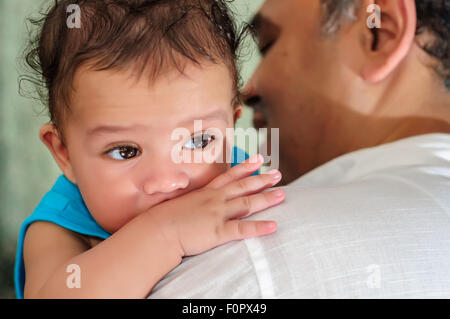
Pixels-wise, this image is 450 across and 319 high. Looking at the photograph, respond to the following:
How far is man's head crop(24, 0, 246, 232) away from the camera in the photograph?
33.0 inches

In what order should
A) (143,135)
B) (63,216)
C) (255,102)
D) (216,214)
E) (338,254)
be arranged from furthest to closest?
(255,102)
(63,216)
(143,135)
(216,214)
(338,254)

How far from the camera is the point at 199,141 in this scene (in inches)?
36.2

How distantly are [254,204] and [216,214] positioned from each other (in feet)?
0.20

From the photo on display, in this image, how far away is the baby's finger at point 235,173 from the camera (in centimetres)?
82

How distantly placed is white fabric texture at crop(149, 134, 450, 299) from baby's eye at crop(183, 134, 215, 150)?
8.9 inches

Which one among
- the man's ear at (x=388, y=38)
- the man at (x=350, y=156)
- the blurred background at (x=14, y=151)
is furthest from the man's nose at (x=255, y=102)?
the blurred background at (x=14, y=151)

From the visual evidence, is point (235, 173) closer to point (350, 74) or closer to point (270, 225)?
point (270, 225)

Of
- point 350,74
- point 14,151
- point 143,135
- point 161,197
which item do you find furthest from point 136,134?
point 14,151

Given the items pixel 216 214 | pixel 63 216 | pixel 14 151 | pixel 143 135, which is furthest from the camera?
pixel 14 151

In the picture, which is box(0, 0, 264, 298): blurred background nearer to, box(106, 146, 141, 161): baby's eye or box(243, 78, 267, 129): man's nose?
box(243, 78, 267, 129): man's nose

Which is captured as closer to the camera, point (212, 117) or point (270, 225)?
point (270, 225)

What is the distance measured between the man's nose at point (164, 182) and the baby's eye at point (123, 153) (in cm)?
6

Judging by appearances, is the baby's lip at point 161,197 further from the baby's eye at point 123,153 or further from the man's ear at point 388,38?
the man's ear at point 388,38

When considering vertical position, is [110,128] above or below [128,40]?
below
